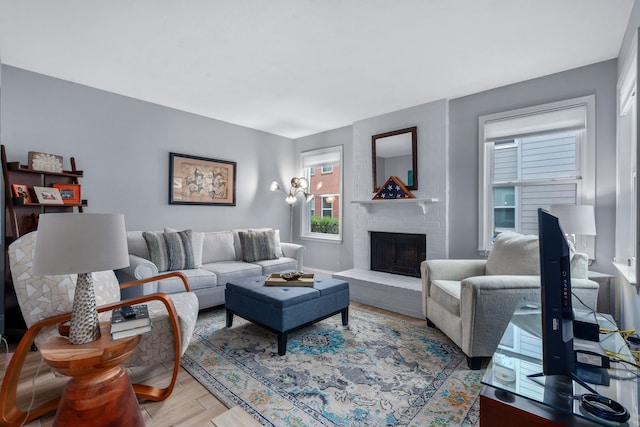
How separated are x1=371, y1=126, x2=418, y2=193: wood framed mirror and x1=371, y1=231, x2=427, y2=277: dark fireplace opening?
661 mm

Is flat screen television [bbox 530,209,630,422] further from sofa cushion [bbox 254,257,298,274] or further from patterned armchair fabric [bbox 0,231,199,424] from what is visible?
sofa cushion [bbox 254,257,298,274]

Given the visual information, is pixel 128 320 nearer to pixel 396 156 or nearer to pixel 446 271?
pixel 446 271

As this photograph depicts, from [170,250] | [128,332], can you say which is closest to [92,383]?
[128,332]

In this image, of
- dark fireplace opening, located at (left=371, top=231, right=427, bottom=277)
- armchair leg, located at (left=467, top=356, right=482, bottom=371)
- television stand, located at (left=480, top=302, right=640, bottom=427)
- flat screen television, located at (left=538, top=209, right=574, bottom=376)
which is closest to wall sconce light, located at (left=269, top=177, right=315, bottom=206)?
dark fireplace opening, located at (left=371, top=231, right=427, bottom=277)

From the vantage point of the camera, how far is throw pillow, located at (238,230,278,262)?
408cm

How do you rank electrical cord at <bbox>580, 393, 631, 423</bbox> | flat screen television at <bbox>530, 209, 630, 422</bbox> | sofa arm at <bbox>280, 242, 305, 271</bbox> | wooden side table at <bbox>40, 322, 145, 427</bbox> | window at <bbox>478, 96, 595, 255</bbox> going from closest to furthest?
electrical cord at <bbox>580, 393, 631, 423</bbox> → flat screen television at <bbox>530, 209, 630, 422</bbox> → wooden side table at <bbox>40, 322, 145, 427</bbox> → window at <bbox>478, 96, 595, 255</bbox> → sofa arm at <bbox>280, 242, 305, 271</bbox>

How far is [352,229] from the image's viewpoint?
190 inches

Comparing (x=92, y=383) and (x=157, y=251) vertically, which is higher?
(x=157, y=251)

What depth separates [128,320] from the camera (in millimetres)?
1555

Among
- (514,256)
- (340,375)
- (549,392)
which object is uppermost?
(514,256)

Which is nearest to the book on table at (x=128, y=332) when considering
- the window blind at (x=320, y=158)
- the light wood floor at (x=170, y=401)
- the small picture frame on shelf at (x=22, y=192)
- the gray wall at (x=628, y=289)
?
the light wood floor at (x=170, y=401)

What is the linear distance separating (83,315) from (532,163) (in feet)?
12.8

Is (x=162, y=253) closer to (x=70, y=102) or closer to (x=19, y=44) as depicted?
(x=70, y=102)

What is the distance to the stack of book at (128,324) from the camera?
4.90 feet
